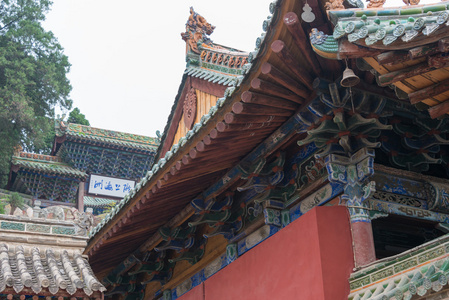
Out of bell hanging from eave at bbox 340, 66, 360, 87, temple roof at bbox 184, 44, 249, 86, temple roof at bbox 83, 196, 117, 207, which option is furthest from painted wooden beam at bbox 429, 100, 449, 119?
temple roof at bbox 83, 196, 117, 207

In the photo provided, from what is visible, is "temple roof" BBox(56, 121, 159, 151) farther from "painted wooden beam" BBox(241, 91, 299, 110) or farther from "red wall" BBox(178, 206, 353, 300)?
"painted wooden beam" BBox(241, 91, 299, 110)

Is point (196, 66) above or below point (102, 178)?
below

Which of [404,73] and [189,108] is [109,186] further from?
[404,73]

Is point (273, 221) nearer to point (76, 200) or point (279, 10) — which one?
point (279, 10)

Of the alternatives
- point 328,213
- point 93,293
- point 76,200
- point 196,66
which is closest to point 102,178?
point 76,200

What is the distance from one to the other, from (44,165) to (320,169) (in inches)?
930

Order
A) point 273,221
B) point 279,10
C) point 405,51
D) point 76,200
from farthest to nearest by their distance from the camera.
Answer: point 76,200 < point 273,221 < point 279,10 < point 405,51

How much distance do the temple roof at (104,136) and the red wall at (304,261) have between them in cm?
2279

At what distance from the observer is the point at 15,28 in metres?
33.2

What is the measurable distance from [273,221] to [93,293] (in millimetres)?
2658

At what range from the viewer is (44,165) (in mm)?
28188

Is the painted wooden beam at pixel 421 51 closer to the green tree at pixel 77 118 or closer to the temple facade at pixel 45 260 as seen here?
the temple facade at pixel 45 260

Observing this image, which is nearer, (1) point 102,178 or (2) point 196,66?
(2) point 196,66

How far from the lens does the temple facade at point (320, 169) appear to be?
4535mm
